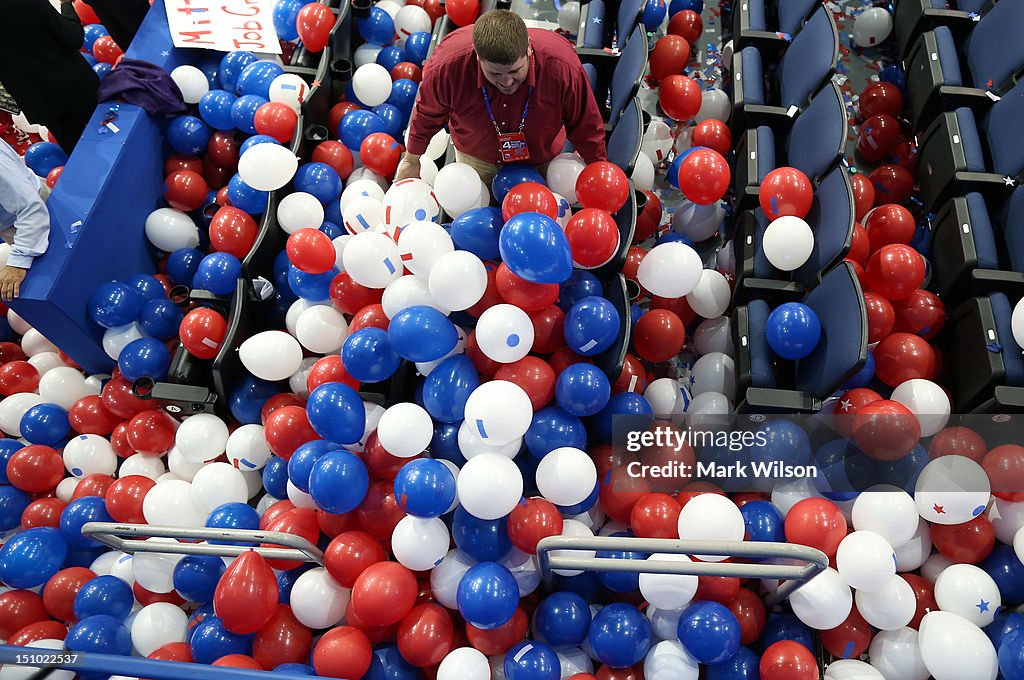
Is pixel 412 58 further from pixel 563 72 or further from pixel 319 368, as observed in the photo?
pixel 319 368

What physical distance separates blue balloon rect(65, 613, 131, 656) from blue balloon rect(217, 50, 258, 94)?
2657mm

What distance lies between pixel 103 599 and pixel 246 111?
2.26 metres

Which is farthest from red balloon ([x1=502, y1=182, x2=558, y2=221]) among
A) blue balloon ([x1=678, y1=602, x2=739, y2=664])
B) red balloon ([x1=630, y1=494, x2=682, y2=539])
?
blue balloon ([x1=678, y1=602, x2=739, y2=664])

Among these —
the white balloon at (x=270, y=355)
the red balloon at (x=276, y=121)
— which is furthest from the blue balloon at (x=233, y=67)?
the white balloon at (x=270, y=355)

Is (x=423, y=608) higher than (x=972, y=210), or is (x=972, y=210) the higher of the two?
(x=972, y=210)

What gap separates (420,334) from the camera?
2355 millimetres

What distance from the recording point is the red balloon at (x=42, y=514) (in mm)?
2752

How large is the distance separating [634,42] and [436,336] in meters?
1.88

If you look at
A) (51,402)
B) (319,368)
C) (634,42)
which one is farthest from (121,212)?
(634,42)

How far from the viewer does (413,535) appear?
2277mm

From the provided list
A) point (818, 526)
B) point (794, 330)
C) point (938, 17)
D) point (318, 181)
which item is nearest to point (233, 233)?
point (318, 181)

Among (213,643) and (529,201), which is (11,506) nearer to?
(213,643)

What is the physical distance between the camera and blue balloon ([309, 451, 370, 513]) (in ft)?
7.50

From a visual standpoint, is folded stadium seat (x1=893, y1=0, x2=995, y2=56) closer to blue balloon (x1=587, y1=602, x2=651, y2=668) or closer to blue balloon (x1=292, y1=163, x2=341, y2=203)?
blue balloon (x1=292, y1=163, x2=341, y2=203)
